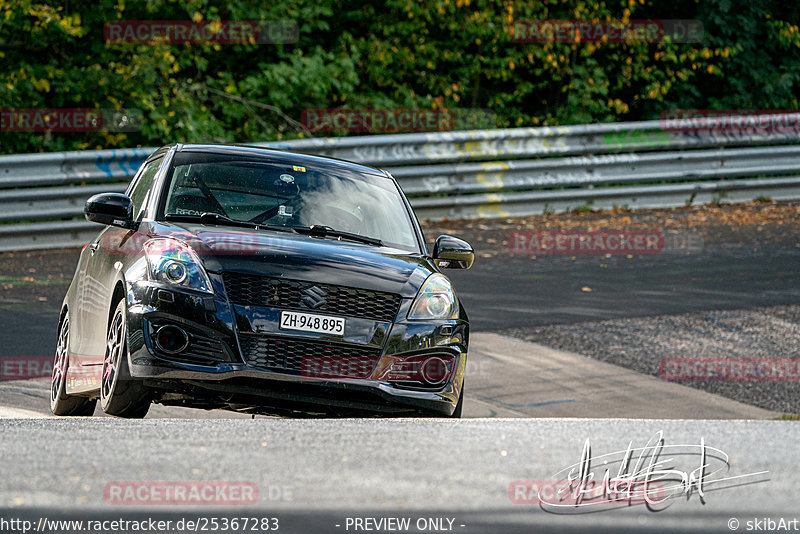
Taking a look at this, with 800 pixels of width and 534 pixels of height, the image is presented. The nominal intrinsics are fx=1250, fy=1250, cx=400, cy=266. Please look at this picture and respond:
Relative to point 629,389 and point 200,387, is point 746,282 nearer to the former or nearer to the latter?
point 629,389

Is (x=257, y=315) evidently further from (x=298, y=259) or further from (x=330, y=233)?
(x=330, y=233)

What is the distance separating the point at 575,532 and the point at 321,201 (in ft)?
13.1

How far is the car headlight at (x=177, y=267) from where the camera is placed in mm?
6094

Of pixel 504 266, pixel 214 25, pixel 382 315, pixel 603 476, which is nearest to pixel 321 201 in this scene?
pixel 382 315

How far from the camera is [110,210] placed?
6.87 m

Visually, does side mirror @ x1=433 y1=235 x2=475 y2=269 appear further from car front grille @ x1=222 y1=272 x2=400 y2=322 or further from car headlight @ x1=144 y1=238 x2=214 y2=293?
car headlight @ x1=144 y1=238 x2=214 y2=293

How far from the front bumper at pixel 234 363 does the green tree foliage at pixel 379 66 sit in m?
10.2

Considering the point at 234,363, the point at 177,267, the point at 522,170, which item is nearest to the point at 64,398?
the point at 177,267

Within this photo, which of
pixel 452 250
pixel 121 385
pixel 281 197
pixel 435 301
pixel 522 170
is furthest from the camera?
pixel 522 170

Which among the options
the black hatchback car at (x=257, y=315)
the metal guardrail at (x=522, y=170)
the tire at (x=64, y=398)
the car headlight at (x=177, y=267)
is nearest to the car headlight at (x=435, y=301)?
the black hatchback car at (x=257, y=315)

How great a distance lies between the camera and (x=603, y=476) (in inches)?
169

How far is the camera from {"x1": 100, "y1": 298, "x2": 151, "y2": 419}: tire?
6121mm

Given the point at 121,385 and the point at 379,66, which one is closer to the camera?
the point at 121,385

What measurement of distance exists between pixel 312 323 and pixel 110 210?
1.49m
